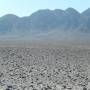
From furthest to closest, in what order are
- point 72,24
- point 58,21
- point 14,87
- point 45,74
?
point 58,21 → point 72,24 → point 45,74 → point 14,87

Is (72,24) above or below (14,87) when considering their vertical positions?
above

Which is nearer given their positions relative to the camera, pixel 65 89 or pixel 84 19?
pixel 65 89

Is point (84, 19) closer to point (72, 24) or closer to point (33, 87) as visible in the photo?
point (72, 24)

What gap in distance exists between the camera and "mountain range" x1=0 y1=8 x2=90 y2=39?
14675 centimetres

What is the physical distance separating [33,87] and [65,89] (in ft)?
3.49

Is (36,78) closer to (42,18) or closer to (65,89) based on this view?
(65,89)

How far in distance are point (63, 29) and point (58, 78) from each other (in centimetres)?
13763

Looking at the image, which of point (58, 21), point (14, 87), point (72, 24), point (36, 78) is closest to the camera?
point (14, 87)

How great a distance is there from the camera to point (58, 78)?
11375 mm

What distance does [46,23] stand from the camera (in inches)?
6609

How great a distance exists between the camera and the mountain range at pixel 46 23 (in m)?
A: 147

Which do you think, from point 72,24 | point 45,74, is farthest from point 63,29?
point 45,74

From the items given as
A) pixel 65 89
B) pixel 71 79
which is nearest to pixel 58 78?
pixel 71 79

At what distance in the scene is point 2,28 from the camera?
155375 mm
